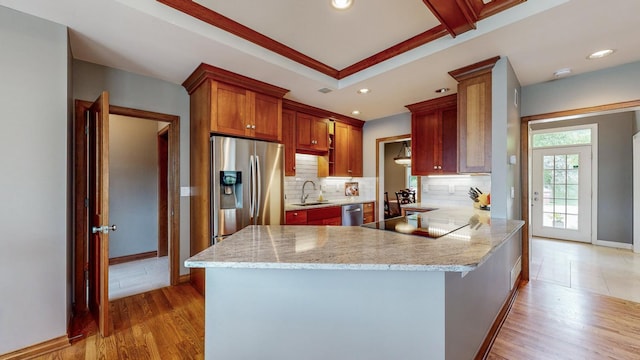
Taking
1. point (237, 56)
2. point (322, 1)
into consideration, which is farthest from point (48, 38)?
point (322, 1)

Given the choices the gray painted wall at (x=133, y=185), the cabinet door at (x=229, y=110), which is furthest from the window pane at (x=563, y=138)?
the gray painted wall at (x=133, y=185)

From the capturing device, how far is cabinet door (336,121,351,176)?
4.59 metres

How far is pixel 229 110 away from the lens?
279 cm

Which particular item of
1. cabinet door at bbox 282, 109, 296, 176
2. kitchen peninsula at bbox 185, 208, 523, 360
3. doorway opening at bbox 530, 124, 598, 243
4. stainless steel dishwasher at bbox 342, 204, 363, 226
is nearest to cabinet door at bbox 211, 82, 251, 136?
cabinet door at bbox 282, 109, 296, 176

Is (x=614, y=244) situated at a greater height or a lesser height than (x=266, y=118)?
lesser

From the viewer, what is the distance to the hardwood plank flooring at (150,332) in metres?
1.89

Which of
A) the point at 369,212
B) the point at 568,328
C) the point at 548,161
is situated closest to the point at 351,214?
the point at 369,212

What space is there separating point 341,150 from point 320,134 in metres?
0.57

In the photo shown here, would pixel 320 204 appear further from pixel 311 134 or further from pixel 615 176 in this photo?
pixel 615 176

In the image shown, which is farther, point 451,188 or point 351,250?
point 451,188

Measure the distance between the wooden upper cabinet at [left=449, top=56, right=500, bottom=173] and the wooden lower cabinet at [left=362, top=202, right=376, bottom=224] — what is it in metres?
2.24

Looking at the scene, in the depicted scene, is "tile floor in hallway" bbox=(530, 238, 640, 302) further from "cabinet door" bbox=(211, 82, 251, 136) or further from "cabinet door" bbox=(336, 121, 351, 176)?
"cabinet door" bbox=(211, 82, 251, 136)

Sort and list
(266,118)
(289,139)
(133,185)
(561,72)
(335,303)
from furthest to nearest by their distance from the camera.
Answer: (133,185) < (289,139) < (266,118) < (561,72) < (335,303)

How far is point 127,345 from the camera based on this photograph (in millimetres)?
1987
